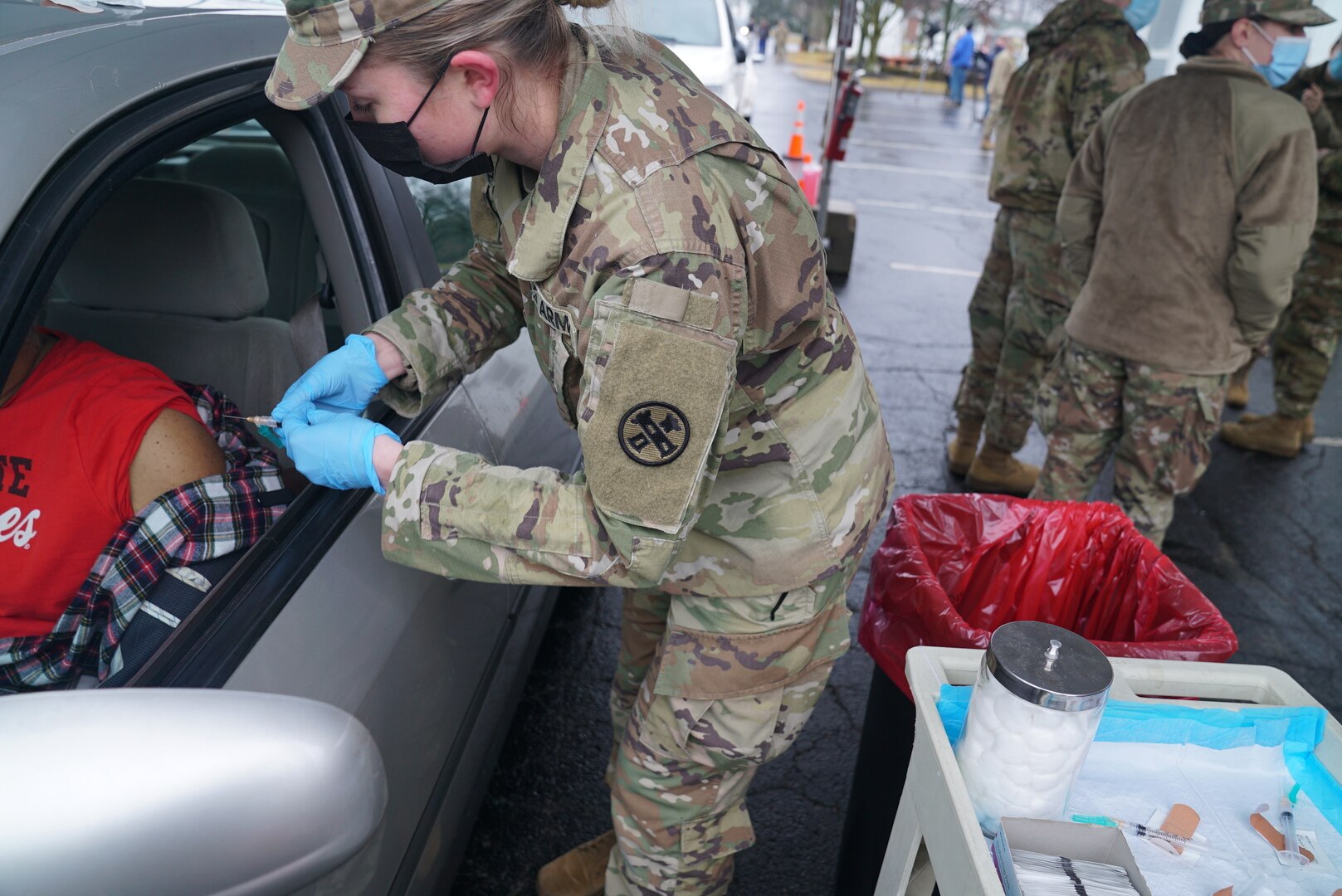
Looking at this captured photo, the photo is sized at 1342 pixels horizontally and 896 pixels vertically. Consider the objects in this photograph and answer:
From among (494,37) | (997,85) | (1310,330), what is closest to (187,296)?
(494,37)

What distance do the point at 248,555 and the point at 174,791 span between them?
0.58m

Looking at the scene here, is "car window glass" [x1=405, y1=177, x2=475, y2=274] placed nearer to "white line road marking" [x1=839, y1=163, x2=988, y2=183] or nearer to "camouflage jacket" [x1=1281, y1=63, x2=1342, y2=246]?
"camouflage jacket" [x1=1281, y1=63, x2=1342, y2=246]

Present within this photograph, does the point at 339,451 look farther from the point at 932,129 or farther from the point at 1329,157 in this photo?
the point at 932,129

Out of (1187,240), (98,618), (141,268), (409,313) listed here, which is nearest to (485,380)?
(409,313)

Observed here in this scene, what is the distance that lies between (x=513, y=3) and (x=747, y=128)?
1.13 feet

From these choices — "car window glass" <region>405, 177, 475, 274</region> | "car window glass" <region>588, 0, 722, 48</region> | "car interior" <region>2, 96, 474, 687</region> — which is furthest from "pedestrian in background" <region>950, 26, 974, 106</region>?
"car interior" <region>2, 96, 474, 687</region>

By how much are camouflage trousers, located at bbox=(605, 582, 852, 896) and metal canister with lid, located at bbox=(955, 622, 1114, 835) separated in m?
0.54

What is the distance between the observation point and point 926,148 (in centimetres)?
1310

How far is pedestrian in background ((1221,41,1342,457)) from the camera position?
153 inches

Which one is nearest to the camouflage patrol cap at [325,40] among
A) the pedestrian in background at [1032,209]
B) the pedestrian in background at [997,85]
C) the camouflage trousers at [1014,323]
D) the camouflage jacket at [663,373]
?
the camouflage jacket at [663,373]

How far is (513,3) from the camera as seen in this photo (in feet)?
3.40

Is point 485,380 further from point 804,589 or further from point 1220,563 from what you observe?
point 1220,563

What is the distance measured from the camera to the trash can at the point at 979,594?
1.50 meters

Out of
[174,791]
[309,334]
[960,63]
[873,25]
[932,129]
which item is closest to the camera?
[174,791]
